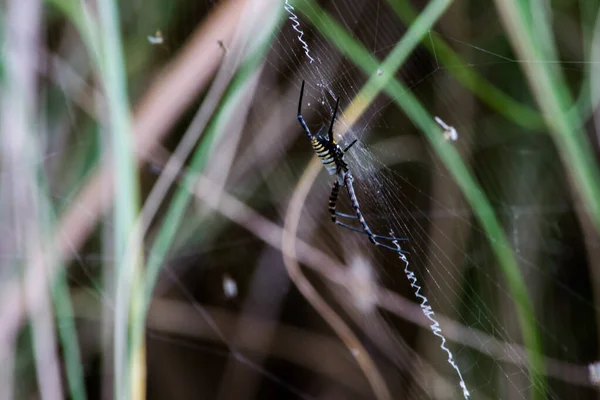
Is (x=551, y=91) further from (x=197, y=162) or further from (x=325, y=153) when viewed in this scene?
(x=197, y=162)

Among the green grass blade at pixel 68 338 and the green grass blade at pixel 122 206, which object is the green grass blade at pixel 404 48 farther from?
the green grass blade at pixel 68 338

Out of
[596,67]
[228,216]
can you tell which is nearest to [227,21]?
[228,216]

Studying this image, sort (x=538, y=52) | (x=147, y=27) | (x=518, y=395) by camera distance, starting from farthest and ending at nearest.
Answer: (x=147, y=27) < (x=518, y=395) < (x=538, y=52)

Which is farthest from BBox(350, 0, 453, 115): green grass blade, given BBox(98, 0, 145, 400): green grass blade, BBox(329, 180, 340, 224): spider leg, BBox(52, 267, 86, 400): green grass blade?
BBox(52, 267, 86, 400): green grass blade

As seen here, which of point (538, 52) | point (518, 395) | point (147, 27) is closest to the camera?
point (538, 52)

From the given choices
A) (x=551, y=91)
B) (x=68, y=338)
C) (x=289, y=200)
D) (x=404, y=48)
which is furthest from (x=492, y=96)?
(x=68, y=338)

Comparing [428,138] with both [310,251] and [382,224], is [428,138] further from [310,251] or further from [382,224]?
[310,251]

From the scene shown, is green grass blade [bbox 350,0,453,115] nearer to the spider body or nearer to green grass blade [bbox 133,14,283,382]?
the spider body
